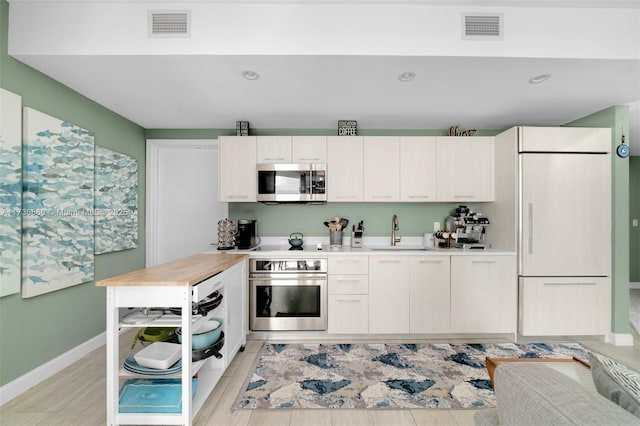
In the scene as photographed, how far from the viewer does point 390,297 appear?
114 inches

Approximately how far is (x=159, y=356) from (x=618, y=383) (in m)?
2.07

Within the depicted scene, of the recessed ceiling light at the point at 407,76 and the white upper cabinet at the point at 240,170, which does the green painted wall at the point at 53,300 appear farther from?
the recessed ceiling light at the point at 407,76

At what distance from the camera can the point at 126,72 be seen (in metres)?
2.15

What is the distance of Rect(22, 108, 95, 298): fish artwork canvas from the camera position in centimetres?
208

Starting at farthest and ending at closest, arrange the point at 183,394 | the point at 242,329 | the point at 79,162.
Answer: the point at 242,329
the point at 79,162
the point at 183,394

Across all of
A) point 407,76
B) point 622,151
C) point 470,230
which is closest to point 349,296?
point 470,230

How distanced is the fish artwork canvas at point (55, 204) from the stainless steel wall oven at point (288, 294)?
1.51 metres

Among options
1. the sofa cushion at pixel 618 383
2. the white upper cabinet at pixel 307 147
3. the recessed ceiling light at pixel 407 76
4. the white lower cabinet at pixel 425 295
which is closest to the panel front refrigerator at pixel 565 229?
the white lower cabinet at pixel 425 295

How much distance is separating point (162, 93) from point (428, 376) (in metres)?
3.30

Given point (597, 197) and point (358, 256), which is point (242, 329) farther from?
point (597, 197)

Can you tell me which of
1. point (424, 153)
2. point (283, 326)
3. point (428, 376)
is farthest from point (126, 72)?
point (428, 376)

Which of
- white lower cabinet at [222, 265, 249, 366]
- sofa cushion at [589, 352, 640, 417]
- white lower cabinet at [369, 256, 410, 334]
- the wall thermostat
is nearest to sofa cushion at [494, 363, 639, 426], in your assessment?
sofa cushion at [589, 352, 640, 417]

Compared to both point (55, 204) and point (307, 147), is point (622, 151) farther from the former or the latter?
point (55, 204)

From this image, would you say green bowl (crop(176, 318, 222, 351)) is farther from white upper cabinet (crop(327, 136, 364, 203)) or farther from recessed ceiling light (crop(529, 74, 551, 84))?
recessed ceiling light (crop(529, 74, 551, 84))
